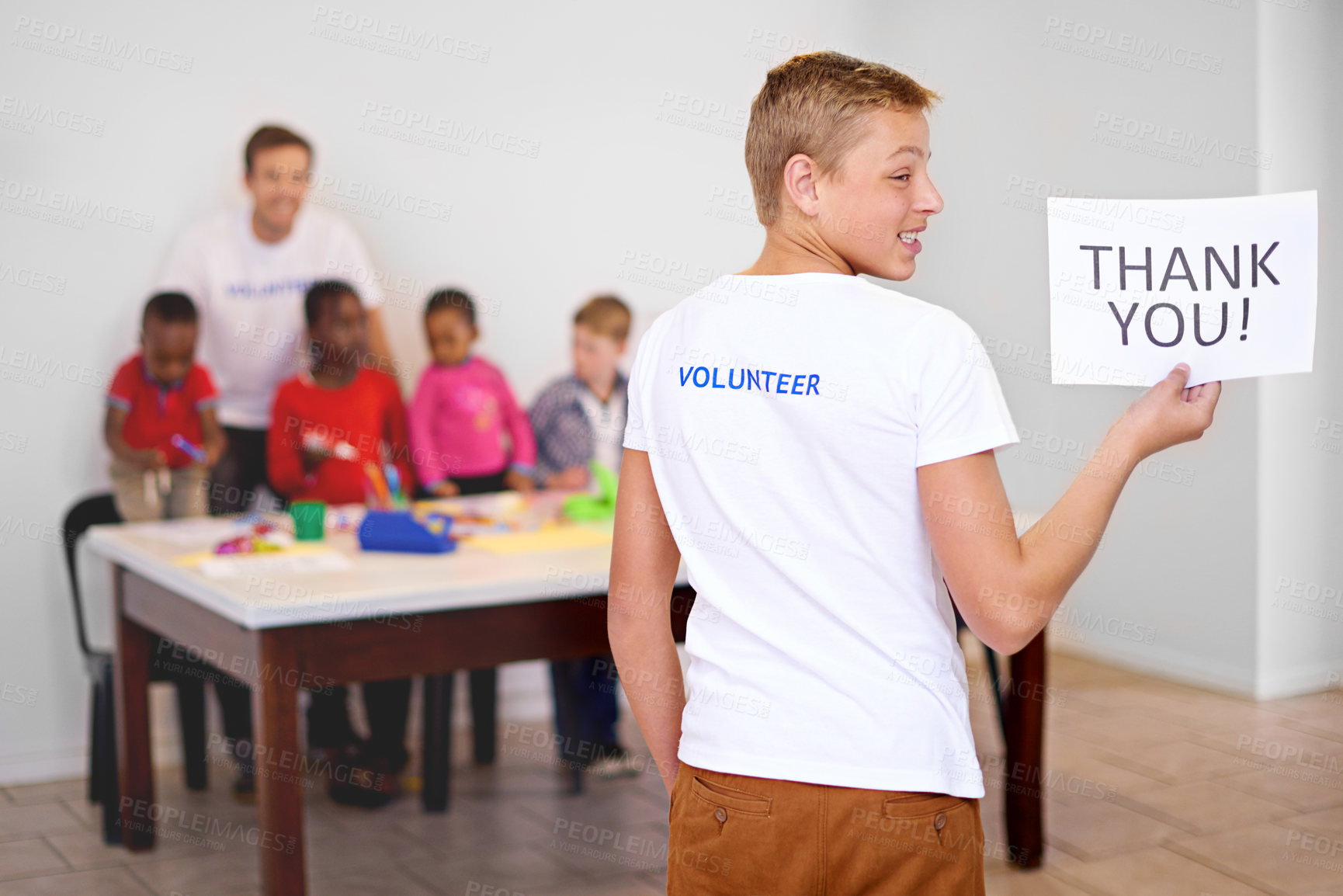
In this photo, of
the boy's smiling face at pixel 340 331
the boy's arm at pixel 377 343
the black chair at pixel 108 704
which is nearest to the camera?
the black chair at pixel 108 704

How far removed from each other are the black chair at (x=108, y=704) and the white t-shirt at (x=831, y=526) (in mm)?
2695

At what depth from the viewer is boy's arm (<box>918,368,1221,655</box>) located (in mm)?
1034

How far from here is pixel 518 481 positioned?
442 centimetres

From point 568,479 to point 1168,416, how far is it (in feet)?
11.6

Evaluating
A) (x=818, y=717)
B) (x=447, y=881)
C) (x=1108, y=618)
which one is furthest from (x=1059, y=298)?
(x=1108, y=618)

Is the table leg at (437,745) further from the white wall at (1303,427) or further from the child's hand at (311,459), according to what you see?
the white wall at (1303,427)

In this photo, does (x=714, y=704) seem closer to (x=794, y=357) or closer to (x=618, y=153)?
(x=794, y=357)

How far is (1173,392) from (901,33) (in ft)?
15.5

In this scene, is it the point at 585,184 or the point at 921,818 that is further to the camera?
the point at 585,184

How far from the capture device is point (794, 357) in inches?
42.8

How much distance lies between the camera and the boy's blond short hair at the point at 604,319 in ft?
15.1

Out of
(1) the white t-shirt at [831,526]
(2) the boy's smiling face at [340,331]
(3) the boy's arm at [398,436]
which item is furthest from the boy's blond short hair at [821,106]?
(3) the boy's arm at [398,436]

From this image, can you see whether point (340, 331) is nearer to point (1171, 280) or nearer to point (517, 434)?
point (517, 434)

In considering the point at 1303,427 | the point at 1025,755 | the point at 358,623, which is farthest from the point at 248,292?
the point at 1303,427
